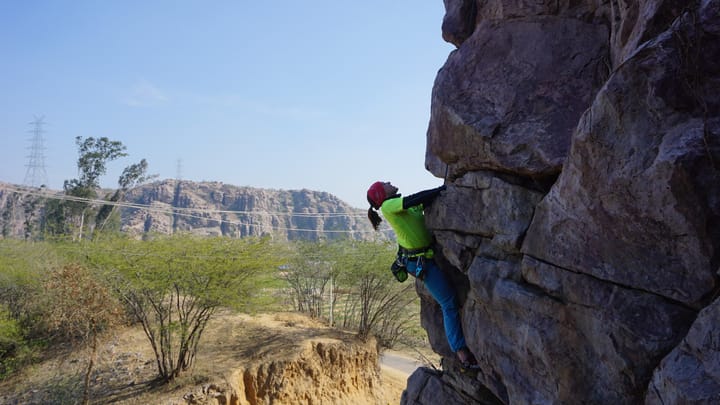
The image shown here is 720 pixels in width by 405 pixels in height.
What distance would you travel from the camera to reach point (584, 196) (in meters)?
3.11

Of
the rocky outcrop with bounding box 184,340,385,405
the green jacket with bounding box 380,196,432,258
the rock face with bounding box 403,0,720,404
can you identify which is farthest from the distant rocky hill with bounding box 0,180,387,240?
the rock face with bounding box 403,0,720,404

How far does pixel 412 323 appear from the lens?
1769cm

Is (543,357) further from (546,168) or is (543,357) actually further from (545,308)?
(546,168)

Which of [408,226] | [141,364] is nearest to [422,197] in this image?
[408,226]

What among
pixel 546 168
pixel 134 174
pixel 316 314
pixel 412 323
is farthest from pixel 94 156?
pixel 546 168

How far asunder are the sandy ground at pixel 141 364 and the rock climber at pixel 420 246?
14.2 feet

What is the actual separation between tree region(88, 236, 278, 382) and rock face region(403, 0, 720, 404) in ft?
25.9

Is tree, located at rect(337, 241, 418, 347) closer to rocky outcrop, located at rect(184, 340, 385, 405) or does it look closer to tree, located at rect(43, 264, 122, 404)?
rocky outcrop, located at rect(184, 340, 385, 405)

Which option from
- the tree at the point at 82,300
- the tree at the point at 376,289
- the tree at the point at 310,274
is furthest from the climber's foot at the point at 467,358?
the tree at the point at 310,274

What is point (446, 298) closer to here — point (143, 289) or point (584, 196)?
point (584, 196)

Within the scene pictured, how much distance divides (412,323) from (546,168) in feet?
48.6

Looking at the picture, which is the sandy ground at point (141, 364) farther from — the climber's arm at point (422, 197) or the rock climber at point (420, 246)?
the climber's arm at point (422, 197)

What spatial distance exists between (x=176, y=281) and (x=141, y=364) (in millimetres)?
2666

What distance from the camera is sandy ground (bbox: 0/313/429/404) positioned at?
10.3 m
